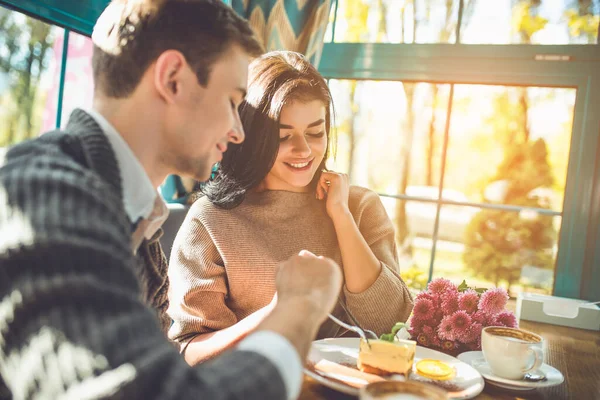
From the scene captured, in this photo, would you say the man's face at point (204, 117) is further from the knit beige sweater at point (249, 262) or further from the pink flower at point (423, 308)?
the pink flower at point (423, 308)

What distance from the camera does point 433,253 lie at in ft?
8.14

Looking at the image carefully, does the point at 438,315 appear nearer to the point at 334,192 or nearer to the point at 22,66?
the point at 334,192

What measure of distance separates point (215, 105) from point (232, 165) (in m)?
0.61

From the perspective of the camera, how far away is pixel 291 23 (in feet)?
7.87

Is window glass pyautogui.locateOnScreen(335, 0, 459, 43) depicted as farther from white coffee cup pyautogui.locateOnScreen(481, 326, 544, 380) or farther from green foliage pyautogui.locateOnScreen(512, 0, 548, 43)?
white coffee cup pyautogui.locateOnScreen(481, 326, 544, 380)

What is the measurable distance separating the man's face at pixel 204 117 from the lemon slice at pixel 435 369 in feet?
1.74

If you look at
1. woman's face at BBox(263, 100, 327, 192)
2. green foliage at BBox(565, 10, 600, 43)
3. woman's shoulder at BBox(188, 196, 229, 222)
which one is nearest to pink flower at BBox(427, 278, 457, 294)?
woman's face at BBox(263, 100, 327, 192)

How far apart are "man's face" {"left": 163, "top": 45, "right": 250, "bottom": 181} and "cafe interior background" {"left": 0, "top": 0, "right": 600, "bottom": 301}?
1.20 meters

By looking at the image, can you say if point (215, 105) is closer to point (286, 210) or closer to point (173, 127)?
point (173, 127)

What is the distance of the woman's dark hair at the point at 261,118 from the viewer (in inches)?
56.2

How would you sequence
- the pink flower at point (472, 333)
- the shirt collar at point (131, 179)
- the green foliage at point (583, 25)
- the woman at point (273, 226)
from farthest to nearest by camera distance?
the green foliage at point (583, 25) → the woman at point (273, 226) → the pink flower at point (472, 333) → the shirt collar at point (131, 179)

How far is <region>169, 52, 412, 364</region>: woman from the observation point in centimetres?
130

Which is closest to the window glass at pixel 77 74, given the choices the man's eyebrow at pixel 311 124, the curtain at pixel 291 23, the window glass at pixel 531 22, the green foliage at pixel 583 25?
the man's eyebrow at pixel 311 124

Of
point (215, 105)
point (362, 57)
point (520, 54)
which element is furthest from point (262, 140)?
point (520, 54)
